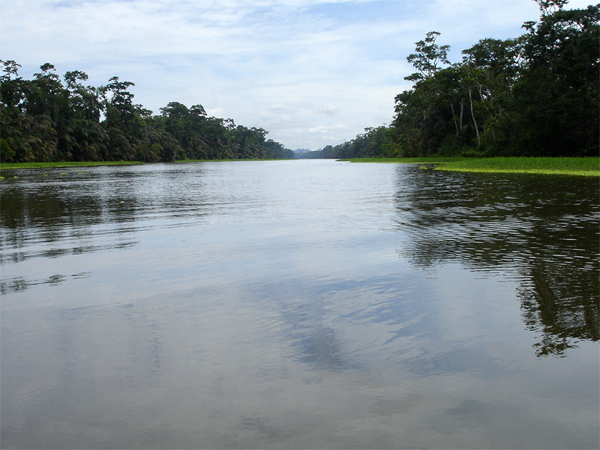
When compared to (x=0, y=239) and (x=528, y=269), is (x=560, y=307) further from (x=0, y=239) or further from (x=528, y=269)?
(x=0, y=239)

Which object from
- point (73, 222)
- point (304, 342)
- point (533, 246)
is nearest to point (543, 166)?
point (533, 246)

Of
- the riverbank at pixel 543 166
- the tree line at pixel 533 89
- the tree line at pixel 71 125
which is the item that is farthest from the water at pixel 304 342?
the tree line at pixel 71 125

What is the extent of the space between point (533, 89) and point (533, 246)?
4753 cm

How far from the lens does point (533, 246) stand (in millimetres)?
10109

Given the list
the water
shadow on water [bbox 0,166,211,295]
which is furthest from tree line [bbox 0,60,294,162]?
the water

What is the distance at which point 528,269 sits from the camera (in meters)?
8.19

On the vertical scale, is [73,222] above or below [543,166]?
below

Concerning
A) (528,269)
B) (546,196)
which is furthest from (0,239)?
(546,196)

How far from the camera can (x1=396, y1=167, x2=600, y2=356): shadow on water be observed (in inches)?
230

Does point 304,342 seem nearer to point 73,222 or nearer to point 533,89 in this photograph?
point 73,222

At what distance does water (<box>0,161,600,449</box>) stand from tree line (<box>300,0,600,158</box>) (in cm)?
4352

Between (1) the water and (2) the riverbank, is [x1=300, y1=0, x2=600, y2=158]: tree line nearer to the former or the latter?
(2) the riverbank

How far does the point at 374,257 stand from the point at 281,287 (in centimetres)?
264

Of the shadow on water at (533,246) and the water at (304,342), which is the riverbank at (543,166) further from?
the water at (304,342)
